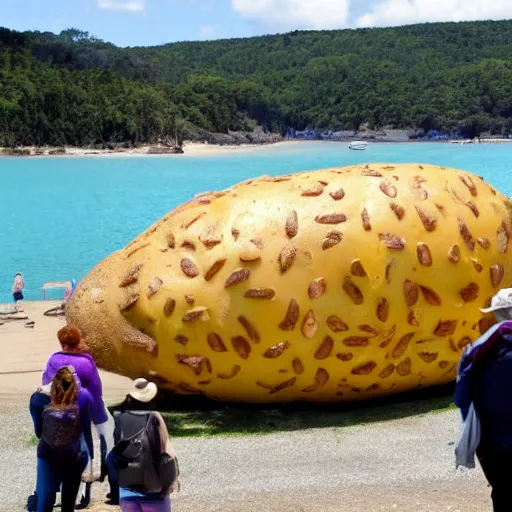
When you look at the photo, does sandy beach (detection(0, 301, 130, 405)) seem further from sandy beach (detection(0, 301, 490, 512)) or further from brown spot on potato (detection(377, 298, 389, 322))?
brown spot on potato (detection(377, 298, 389, 322))

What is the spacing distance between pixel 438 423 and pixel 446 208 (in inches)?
71.6

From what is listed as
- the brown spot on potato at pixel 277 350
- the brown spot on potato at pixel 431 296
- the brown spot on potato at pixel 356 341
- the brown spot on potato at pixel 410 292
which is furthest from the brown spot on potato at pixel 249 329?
the brown spot on potato at pixel 431 296

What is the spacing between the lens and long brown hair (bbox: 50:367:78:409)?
458 centimetres

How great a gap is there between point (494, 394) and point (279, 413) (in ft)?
12.4

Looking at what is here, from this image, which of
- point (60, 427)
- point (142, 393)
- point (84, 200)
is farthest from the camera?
point (84, 200)

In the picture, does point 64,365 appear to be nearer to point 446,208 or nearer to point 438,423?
point 438,423

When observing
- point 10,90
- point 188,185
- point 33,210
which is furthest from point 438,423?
point 10,90

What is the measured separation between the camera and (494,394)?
12.6 ft

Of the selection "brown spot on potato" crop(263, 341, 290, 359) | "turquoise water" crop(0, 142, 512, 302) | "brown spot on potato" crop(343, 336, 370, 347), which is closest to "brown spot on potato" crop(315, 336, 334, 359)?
"brown spot on potato" crop(343, 336, 370, 347)

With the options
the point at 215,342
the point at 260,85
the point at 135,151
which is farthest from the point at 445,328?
the point at 260,85

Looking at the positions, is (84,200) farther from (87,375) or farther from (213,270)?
(87,375)

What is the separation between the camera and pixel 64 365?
485 cm

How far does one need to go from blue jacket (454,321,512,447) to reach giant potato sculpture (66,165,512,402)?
122 inches

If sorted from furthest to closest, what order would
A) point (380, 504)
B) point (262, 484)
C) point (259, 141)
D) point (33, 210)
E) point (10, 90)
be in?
point (259, 141)
point (10, 90)
point (33, 210)
point (262, 484)
point (380, 504)
